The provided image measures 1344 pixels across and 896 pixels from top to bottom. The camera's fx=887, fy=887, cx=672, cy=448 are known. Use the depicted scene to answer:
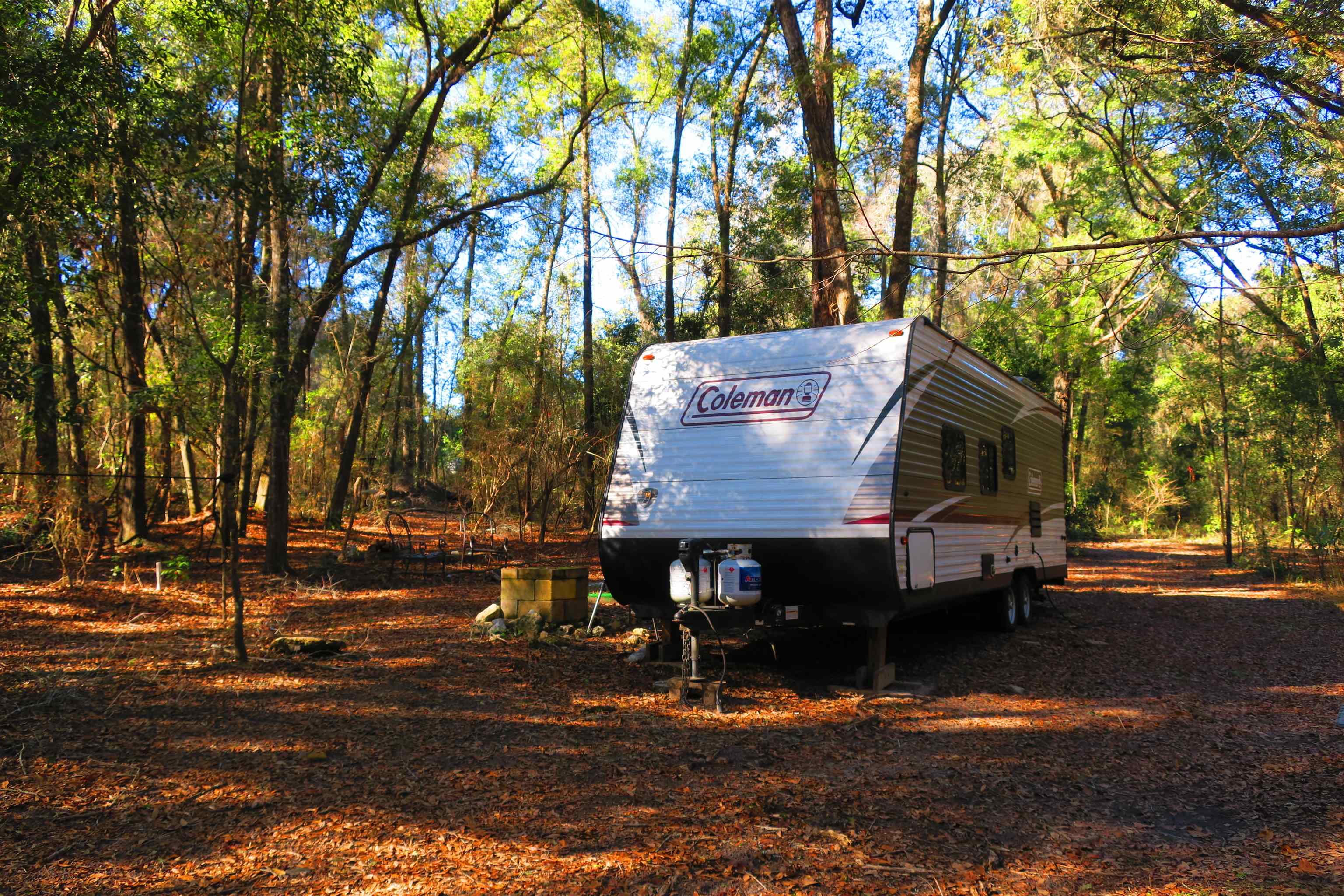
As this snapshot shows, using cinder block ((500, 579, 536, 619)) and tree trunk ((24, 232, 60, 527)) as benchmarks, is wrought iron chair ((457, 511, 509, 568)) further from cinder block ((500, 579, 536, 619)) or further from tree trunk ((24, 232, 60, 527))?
tree trunk ((24, 232, 60, 527))

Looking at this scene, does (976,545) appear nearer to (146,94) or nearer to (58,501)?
(146,94)

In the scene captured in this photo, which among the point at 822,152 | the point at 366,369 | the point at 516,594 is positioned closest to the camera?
the point at 516,594

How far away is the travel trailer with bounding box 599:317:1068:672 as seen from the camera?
21.0 ft

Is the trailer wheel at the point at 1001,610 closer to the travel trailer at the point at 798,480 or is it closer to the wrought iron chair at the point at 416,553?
the travel trailer at the point at 798,480

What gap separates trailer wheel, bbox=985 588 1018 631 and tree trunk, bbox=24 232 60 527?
9800 mm

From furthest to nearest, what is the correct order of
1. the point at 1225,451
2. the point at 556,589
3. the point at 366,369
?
the point at 1225,451 < the point at 366,369 < the point at 556,589

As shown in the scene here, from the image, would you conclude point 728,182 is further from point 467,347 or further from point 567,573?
point 567,573

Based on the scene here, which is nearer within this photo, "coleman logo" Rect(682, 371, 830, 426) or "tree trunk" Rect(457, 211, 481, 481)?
"coleman logo" Rect(682, 371, 830, 426)

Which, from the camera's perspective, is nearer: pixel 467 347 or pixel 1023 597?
pixel 1023 597

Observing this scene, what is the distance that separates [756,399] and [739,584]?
5.08ft

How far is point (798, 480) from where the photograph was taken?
21.9 ft

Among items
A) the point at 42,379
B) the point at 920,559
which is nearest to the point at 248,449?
the point at 42,379

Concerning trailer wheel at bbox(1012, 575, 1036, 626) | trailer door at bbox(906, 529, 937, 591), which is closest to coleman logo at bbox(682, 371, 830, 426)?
trailer door at bbox(906, 529, 937, 591)

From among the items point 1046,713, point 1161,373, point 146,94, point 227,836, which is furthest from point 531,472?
point 1161,373
